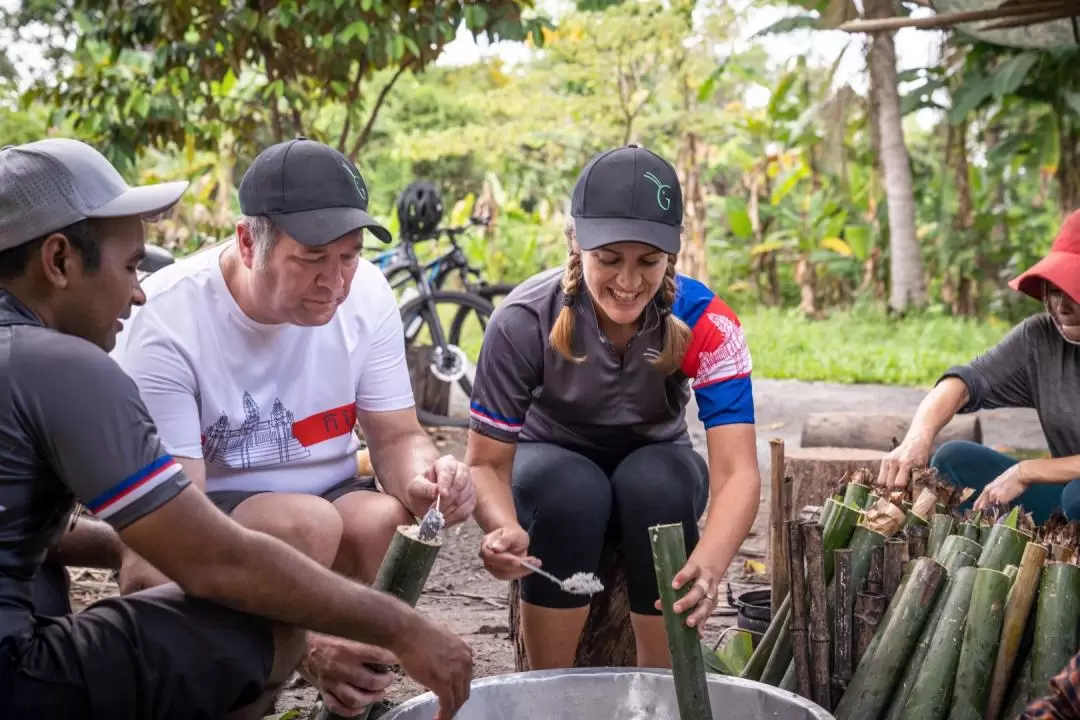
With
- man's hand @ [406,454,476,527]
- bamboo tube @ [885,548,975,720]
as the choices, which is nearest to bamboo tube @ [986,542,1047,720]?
bamboo tube @ [885,548,975,720]

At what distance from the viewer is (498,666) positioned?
3598mm

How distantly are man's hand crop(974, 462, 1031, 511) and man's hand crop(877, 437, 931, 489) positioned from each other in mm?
182

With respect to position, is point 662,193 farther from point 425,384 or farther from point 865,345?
point 865,345

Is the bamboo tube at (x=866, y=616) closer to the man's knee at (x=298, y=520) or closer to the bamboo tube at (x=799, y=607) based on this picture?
the bamboo tube at (x=799, y=607)

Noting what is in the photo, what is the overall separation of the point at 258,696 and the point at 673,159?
14.1 m

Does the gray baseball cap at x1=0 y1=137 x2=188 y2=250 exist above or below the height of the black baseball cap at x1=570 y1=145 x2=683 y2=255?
above

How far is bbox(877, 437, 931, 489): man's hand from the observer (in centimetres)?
321

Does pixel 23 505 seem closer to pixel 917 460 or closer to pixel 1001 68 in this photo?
pixel 917 460

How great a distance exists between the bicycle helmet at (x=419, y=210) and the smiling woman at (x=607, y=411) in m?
4.98

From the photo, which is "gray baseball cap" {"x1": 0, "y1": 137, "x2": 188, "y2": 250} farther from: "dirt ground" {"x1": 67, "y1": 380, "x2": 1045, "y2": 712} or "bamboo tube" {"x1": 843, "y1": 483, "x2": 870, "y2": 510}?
"bamboo tube" {"x1": 843, "y1": 483, "x2": 870, "y2": 510}

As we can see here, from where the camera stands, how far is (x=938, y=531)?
2846mm

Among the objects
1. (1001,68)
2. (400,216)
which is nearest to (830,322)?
(1001,68)

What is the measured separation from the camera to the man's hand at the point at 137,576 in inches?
95.3

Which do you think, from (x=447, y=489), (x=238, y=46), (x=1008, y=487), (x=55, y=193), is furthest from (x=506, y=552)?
(x=238, y=46)
